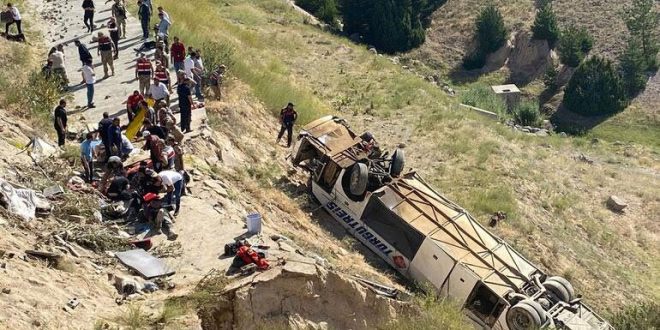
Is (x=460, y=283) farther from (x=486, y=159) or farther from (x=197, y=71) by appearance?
(x=486, y=159)

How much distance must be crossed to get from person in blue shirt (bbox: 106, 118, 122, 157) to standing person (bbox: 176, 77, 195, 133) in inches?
92.5

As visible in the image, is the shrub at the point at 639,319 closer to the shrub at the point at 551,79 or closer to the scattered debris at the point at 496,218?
the scattered debris at the point at 496,218

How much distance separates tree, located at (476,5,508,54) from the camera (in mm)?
41938

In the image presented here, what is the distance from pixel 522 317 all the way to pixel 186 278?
6.42m

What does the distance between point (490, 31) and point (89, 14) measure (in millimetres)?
26740

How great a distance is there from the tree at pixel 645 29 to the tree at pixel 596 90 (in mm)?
4242

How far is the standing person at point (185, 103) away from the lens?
16.3 m

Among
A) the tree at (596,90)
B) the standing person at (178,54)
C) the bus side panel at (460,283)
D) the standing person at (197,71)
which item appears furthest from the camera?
the tree at (596,90)

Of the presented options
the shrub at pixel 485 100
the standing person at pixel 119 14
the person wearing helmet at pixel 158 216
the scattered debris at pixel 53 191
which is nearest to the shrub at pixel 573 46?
the shrub at pixel 485 100

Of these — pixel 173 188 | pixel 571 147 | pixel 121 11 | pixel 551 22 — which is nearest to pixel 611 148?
pixel 571 147

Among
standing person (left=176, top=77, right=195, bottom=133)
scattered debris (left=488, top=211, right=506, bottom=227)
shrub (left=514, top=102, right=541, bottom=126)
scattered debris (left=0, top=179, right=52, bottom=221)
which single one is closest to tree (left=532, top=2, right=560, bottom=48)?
shrub (left=514, top=102, right=541, bottom=126)

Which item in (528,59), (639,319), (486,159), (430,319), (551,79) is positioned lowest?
(551,79)

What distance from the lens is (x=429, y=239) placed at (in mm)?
14234

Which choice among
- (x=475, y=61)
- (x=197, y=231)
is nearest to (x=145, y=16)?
(x=197, y=231)
